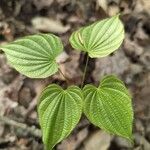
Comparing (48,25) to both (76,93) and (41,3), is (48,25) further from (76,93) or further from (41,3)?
(76,93)

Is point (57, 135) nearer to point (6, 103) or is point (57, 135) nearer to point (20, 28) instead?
point (6, 103)

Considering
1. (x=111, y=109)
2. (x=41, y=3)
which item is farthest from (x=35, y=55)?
(x=41, y=3)

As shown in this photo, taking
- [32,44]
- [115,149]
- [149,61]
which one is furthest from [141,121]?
[32,44]

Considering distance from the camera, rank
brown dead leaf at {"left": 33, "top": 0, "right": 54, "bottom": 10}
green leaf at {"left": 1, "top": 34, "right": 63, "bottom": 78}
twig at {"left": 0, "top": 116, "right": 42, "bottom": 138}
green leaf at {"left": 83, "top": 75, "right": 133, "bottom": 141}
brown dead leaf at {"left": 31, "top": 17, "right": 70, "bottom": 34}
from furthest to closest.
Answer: brown dead leaf at {"left": 33, "top": 0, "right": 54, "bottom": 10} → brown dead leaf at {"left": 31, "top": 17, "right": 70, "bottom": 34} → twig at {"left": 0, "top": 116, "right": 42, "bottom": 138} → green leaf at {"left": 1, "top": 34, "right": 63, "bottom": 78} → green leaf at {"left": 83, "top": 75, "right": 133, "bottom": 141}

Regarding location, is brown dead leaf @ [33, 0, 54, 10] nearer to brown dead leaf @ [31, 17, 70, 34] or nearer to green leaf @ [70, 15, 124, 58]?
brown dead leaf @ [31, 17, 70, 34]

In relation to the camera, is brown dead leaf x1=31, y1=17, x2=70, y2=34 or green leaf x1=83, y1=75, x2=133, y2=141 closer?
green leaf x1=83, y1=75, x2=133, y2=141

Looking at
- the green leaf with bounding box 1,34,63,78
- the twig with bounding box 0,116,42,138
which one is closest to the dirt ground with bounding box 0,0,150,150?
the twig with bounding box 0,116,42,138

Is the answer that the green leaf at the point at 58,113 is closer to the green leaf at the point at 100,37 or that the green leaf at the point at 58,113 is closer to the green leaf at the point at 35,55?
the green leaf at the point at 35,55
